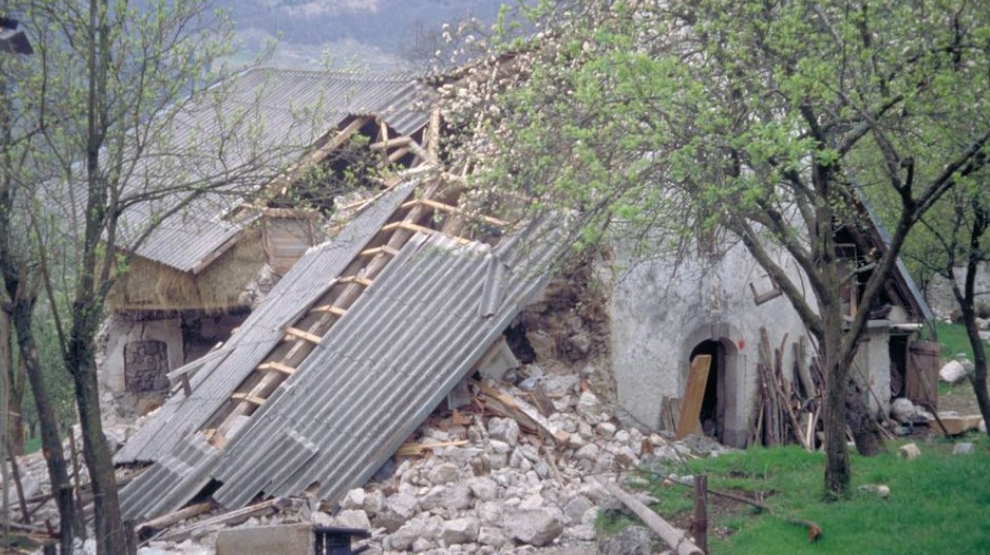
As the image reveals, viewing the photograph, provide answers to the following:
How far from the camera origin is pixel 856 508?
34.4ft

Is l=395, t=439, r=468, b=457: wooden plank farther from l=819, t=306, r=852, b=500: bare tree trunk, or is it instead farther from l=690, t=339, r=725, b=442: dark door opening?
l=690, t=339, r=725, b=442: dark door opening

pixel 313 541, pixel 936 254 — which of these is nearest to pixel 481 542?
pixel 313 541

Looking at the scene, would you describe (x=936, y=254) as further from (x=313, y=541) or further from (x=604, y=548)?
(x=313, y=541)

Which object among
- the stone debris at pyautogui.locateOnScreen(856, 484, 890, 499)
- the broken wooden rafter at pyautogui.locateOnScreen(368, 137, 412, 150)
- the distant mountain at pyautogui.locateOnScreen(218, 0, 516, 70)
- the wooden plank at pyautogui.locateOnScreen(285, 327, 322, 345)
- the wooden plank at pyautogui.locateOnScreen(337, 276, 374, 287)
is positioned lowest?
the stone debris at pyautogui.locateOnScreen(856, 484, 890, 499)

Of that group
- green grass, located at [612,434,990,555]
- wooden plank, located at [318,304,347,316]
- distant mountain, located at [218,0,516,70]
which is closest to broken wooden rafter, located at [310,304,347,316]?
wooden plank, located at [318,304,347,316]

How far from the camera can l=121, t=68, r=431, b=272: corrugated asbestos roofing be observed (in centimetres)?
1126

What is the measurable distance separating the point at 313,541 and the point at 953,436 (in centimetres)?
1494

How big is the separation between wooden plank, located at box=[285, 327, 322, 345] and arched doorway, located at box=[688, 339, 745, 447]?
645 cm

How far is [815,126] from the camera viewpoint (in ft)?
32.8

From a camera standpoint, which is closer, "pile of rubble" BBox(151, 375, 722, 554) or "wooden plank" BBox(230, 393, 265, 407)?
"pile of rubble" BBox(151, 375, 722, 554)

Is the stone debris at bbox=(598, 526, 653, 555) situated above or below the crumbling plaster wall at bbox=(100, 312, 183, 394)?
below

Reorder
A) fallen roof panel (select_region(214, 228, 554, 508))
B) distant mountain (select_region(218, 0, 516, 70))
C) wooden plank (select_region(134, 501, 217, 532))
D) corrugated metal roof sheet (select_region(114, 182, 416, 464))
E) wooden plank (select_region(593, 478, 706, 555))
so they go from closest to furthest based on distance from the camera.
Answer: wooden plank (select_region(593, 478, 706, 555)) → wooden plank (select_region(134, 501, 217, 532)) → fallen roof panel (select_region(214, 228, 554, 508)) → corrugated metal roof sheet (select_region(114, 182, 416, 464)) → distant mountain (select_region(218, 0, 516, 70))

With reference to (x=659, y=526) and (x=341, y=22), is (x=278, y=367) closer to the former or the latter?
(x=659, y=526)

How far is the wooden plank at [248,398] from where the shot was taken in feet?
52.1
